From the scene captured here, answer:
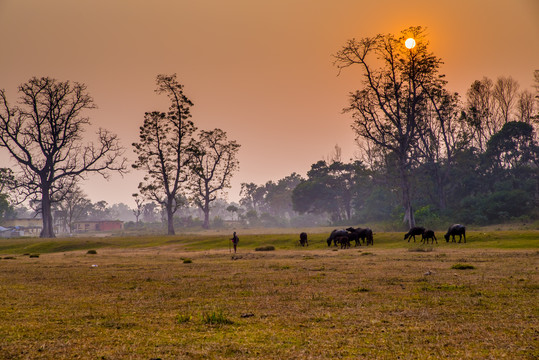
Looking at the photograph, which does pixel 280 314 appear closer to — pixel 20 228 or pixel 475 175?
pixel 475 175

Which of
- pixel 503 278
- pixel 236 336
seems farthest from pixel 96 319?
pixel 503 278

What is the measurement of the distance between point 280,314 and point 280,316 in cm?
23

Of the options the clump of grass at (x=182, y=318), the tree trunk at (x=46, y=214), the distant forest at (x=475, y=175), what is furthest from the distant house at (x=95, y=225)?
the clump of grass at (x=182, y=318)

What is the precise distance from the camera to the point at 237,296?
1208 centimetres

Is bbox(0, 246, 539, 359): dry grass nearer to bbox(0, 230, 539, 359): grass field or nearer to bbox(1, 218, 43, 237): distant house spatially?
bbox(0, 230, 539, 359): grass field

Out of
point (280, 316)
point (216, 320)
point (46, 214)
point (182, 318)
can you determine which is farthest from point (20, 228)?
point (280, 316)

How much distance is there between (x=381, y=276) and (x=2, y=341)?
12.1 meters

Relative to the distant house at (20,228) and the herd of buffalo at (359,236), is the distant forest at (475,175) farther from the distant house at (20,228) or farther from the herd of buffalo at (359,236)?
the distant house at (20,228)

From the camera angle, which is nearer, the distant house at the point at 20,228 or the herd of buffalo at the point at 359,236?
the herd of buffalo at the point at 359,236

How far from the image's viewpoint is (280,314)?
9.44 m

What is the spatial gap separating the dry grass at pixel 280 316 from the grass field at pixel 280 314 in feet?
0.08

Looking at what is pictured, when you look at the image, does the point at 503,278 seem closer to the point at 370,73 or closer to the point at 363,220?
the point at 370,73

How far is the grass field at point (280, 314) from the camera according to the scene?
666 centimetres

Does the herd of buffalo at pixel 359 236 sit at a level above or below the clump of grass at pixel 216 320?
below
